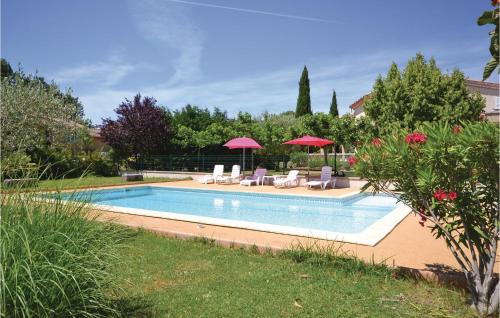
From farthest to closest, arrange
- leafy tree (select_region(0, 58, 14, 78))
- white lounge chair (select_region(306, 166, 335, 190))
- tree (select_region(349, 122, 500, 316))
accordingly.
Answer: leafy tree (select_region(0, 58, 14, 78)), white lounge chair (select_region(306, 166, 335, 190)), tree (select_region(349, 122, 500, 316))

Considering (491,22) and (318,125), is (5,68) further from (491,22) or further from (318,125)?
(491,22)

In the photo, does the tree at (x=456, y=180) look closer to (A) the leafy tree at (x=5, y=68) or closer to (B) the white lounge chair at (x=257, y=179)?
(B) the white lounge chair at (x=257, y=179)

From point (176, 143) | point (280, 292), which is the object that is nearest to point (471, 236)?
point (280, 292)

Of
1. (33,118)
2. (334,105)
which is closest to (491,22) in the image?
(33,118)

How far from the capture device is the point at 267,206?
1385 cm

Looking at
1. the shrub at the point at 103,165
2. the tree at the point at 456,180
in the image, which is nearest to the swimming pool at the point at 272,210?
the tree at the point at 456,180

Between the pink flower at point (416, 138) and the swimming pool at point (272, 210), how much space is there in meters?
3.31

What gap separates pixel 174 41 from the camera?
47.2 feet

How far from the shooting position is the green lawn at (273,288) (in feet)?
13.0

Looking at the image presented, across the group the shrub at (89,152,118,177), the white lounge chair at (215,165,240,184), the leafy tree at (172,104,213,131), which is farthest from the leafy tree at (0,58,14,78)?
the white lounge chair at (215,165,240,184)

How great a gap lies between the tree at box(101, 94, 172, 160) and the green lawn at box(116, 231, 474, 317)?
1910 centimetres

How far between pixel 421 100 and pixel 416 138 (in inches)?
709

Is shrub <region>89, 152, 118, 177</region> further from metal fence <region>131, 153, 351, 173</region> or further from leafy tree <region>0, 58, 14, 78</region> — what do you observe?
leafy tree <region>0, 58, 14, 78</region>

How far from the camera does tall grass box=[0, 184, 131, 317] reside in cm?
252
